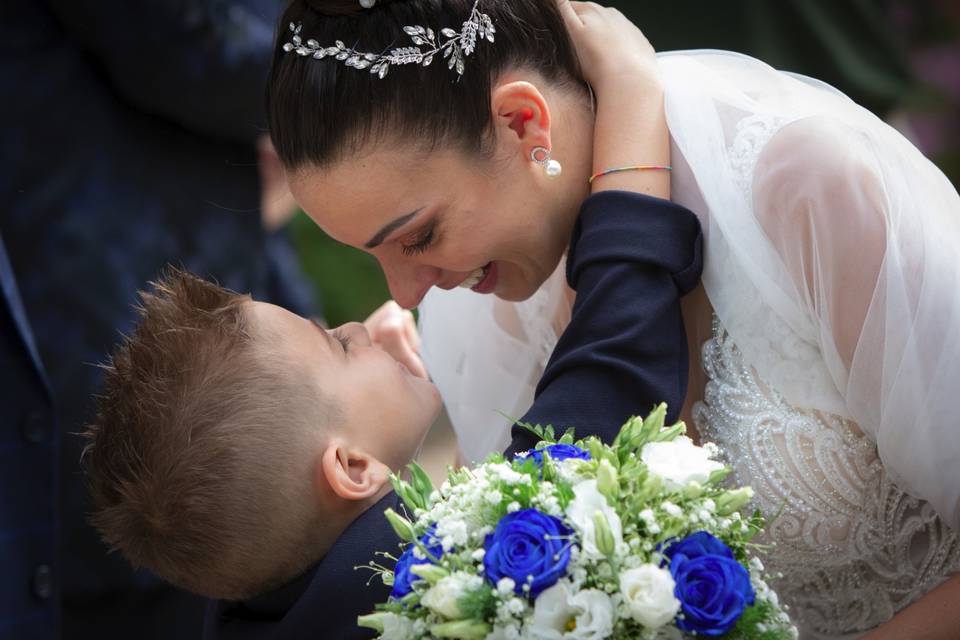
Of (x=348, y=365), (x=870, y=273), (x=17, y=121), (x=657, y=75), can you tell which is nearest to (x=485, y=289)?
(x=348, y=365)

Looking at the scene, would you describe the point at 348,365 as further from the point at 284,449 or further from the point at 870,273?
the point at 870,273

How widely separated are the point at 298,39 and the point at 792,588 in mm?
1552

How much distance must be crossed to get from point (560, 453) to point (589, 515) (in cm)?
17

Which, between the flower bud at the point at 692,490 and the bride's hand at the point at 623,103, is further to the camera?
the bride's hand at the point at 623,103

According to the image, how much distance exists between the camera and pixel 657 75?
2.51m

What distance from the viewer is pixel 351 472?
7.88ft

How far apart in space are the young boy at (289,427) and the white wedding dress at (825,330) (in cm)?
14

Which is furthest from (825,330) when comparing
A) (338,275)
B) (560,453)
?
(338,275)

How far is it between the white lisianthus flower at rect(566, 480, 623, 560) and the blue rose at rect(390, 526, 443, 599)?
8.5 inches

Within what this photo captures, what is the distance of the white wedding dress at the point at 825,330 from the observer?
214cm

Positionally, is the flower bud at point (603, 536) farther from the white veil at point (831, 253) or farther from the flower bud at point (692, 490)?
the white veil at point (831, 253)

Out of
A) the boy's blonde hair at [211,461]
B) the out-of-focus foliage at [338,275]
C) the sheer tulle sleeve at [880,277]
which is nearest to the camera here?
the sheer tulle sleeve at [880,277]

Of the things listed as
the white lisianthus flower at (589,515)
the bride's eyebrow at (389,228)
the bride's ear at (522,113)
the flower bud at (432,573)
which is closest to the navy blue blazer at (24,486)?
the bride's eyebrow at (389,228)

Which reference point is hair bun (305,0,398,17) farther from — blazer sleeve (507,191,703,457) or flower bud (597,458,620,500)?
flower bud (597,458,620,500)
